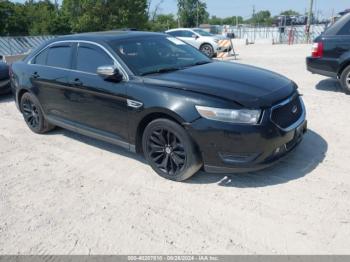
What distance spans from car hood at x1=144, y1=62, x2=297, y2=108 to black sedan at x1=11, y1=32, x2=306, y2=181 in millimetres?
11

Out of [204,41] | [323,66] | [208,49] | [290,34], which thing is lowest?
[290,34]

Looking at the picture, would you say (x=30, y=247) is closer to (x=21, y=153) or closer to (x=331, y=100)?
(x=21, y=153)

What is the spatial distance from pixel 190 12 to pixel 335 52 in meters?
A: 76.7

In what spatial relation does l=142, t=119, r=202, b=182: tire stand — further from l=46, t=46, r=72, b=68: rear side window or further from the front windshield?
l=46, t=46, r=72, b=68: rear side window

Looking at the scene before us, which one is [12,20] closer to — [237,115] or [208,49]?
[208,49]

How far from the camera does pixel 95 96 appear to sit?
15.5 ft

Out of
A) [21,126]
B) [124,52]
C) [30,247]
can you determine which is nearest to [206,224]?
[30,247]

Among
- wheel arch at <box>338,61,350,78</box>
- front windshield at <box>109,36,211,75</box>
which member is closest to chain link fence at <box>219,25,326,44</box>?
wheel arch at <box>338,61,350,78</box>

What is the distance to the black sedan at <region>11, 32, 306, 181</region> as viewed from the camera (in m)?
3.75

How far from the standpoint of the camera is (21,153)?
5414 mm

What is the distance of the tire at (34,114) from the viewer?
237 inches

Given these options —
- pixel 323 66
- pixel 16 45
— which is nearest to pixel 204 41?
pixel 323 66

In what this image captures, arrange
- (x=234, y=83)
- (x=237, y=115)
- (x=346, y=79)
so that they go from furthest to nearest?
(x=346, y=79), (x=234, y=83), (x=237, y=115)

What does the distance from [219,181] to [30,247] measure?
208 cm
